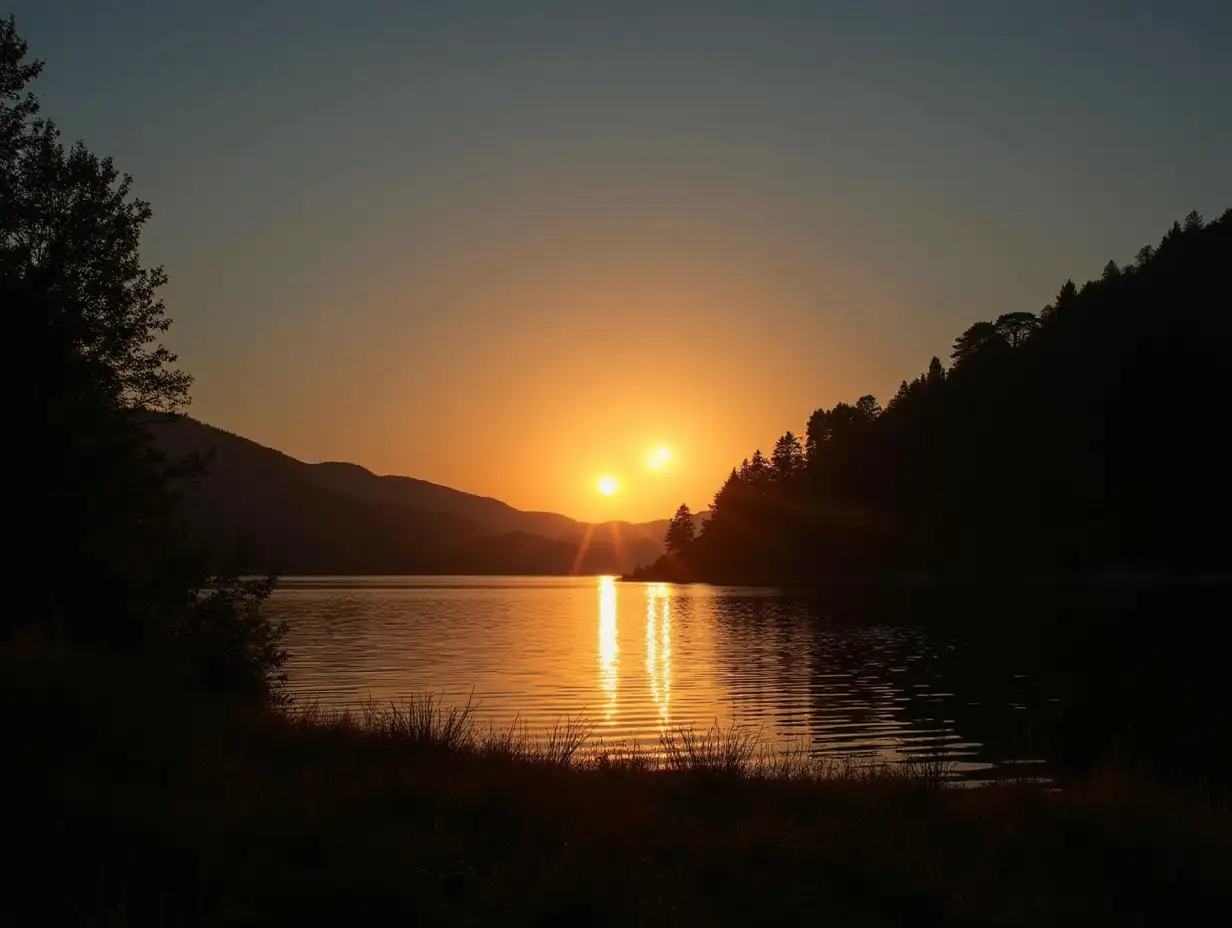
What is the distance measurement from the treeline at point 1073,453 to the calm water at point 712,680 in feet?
270

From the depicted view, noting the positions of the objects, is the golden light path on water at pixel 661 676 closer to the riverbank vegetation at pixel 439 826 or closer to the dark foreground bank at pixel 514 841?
the riverbank vegetation at pixel 439 826

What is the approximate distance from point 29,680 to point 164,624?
1245 cm

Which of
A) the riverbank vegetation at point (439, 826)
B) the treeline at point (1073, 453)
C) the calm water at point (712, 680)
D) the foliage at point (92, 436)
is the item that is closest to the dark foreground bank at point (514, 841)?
the riverbank vegetation at point (439, 826)

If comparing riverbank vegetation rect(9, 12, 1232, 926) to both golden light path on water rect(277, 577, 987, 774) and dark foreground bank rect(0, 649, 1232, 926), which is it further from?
golden light path on water rect(277, 577, 987, 774)

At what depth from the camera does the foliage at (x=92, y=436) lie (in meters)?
22.8

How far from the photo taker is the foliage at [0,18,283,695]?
74.8 feet

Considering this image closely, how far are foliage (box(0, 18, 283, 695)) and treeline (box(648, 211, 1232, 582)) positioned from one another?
13954 cm

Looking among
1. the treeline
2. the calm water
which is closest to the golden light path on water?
the calm water

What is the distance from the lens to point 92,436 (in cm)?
2402

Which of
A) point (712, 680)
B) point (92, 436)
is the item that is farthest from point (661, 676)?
point (92, 436)

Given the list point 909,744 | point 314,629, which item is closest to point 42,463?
point 909,744

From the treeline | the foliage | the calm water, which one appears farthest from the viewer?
the treeline

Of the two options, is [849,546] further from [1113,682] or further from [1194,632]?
[1113,682]

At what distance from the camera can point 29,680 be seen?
13953 millimetres
